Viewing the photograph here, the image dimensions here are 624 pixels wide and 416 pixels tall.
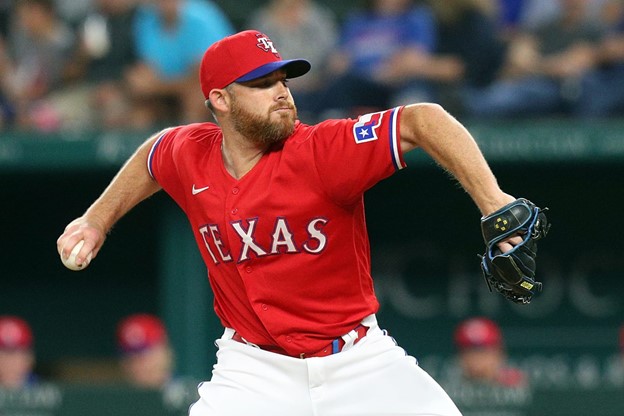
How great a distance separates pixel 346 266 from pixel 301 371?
395 millimetres

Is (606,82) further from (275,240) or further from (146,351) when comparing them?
(275,240)

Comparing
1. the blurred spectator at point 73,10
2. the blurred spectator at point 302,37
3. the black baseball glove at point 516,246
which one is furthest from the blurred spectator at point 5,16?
the black baseball glove at point 516,246

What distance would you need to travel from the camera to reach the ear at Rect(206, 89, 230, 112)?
4270 millimetres

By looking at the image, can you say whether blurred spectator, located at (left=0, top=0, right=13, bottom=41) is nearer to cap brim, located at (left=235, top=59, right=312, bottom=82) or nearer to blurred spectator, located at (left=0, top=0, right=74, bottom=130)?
blurred spectator, located at (left=0, top=0, right=74, bottom=130)

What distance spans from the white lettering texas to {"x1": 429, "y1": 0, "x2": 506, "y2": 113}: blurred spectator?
13.9 ft

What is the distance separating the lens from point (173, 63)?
331 inches

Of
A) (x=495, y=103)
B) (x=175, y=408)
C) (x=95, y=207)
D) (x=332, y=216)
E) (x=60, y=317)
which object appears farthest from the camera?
(x=60, y=317)

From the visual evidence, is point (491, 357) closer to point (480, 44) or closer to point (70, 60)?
point (480, 44)

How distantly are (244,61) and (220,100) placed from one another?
19 centimetres

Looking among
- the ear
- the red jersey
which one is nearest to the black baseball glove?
the red jersey

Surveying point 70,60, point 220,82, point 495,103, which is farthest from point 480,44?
point 220,82

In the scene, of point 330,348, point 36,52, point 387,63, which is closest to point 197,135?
point 330,348

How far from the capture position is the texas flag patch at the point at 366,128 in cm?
397

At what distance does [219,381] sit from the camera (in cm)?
423
